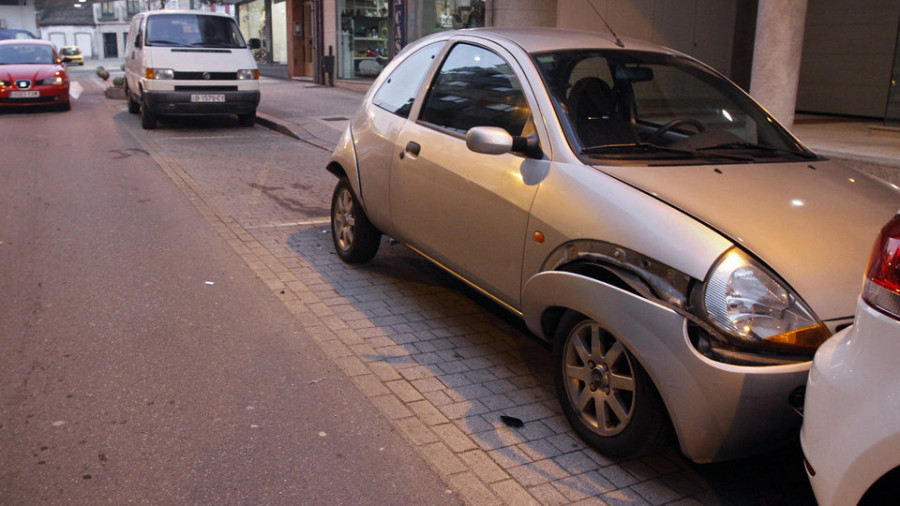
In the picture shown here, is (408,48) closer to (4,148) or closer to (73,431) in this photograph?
(73,431)

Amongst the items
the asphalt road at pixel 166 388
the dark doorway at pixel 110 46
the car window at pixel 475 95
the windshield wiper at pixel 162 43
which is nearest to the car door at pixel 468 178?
the car window at pixel 475 95

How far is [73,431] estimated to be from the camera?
3.76 m

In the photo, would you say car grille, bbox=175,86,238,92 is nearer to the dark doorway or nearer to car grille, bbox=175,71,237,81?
car grille, bbox=175,71,237,81

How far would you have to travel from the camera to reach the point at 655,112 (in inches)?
188

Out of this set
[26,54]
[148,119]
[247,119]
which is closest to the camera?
[148,119]

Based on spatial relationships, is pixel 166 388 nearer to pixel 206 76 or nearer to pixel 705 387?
pixel 705 387

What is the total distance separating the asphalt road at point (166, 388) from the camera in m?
3.36

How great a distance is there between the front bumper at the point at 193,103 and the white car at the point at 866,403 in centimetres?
1351

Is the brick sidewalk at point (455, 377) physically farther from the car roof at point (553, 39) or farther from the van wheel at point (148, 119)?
the van wheel at point (148, 119)

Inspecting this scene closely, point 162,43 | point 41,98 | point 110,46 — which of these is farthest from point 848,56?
point 110,46

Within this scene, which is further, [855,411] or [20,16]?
[20,16]

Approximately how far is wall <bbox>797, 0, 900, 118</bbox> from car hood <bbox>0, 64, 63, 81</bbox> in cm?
1604

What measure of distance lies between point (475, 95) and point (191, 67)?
35.5 feet

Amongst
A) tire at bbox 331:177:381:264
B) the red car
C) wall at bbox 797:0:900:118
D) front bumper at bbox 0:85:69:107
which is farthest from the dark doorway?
tire at bbox 331:177:381:264
